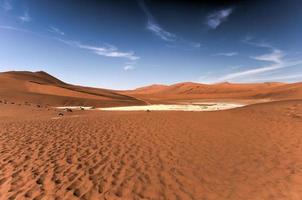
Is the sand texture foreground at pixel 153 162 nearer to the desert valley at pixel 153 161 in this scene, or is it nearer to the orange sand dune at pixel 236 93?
the desert valley at pixel 153 161

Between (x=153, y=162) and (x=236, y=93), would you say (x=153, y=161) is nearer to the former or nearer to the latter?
(x=153, y=162)

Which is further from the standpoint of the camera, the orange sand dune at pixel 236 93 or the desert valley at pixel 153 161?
the orange sand dune at pixel 236 93

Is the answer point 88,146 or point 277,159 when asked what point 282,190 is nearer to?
point 277,159

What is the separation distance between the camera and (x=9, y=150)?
8.90 meters

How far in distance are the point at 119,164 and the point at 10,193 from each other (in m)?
2.87

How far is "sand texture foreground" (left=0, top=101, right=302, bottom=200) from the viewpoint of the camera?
19.3 feet

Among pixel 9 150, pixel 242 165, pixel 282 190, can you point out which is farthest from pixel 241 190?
pixel 9 150

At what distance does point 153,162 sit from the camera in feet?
25.6

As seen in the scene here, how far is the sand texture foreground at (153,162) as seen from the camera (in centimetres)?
588

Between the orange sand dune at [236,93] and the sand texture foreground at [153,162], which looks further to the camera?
the orange sand dune at [236,93]

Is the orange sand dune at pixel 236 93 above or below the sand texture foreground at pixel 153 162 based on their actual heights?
above

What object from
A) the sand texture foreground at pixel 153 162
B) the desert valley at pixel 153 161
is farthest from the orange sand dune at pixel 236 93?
the sand texture foreground at pixel 153 162

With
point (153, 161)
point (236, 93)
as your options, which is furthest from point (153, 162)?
point (236, 93)

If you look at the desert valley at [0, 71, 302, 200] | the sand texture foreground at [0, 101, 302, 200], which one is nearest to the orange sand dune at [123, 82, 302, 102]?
the desert valley at [0, 71, 302, 200]
